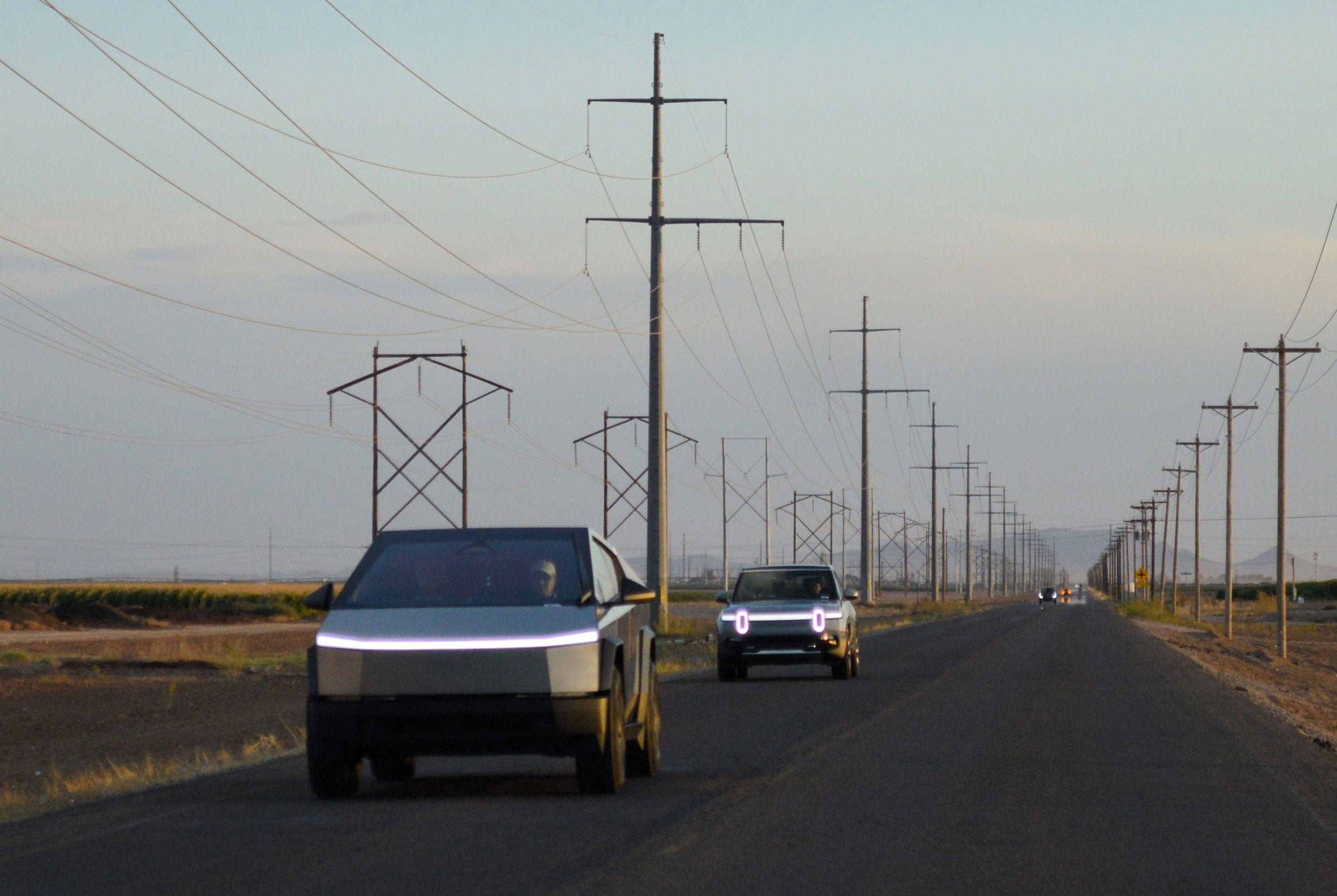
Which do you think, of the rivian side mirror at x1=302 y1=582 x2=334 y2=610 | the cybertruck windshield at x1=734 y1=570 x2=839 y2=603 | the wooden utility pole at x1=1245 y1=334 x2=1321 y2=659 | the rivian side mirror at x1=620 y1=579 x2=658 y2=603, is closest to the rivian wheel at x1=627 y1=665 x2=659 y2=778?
the rivian side mirror at x1=620 y1=579 x2=658 y2=603

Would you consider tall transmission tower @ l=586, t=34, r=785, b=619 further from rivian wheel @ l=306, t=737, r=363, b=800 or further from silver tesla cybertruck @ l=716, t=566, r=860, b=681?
rivian wheel @ l=306, t=737, r=363, b=800

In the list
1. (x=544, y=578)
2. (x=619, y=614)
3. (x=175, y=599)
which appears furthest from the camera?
(x=175, y=599)

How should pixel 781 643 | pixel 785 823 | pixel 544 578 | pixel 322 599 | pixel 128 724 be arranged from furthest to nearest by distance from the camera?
1. pixel 781 643
2. pixel 128 724
3. pixel 322 599
4. pixel 544 578
5. pixel 785 823

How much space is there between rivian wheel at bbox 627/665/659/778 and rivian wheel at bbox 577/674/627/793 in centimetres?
76

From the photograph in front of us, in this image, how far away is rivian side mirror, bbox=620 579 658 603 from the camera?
1230 centimetres

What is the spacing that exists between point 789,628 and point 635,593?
15055 mm

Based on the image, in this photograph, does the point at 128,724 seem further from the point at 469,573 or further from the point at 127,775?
the point at 469,573

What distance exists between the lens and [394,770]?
43.4 ft

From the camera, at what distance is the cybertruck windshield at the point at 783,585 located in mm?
28141

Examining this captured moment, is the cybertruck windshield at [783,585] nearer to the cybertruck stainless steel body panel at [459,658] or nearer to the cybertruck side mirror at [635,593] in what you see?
the cybertruck side mirror at [635,593]

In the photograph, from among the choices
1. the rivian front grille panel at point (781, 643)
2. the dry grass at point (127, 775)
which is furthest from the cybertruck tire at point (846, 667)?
the dry grass at point (127, 775)

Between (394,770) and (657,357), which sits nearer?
(394,770)

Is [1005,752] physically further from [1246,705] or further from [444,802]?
[1246,705]

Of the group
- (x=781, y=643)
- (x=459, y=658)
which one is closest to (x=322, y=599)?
(x=459, y=658)
